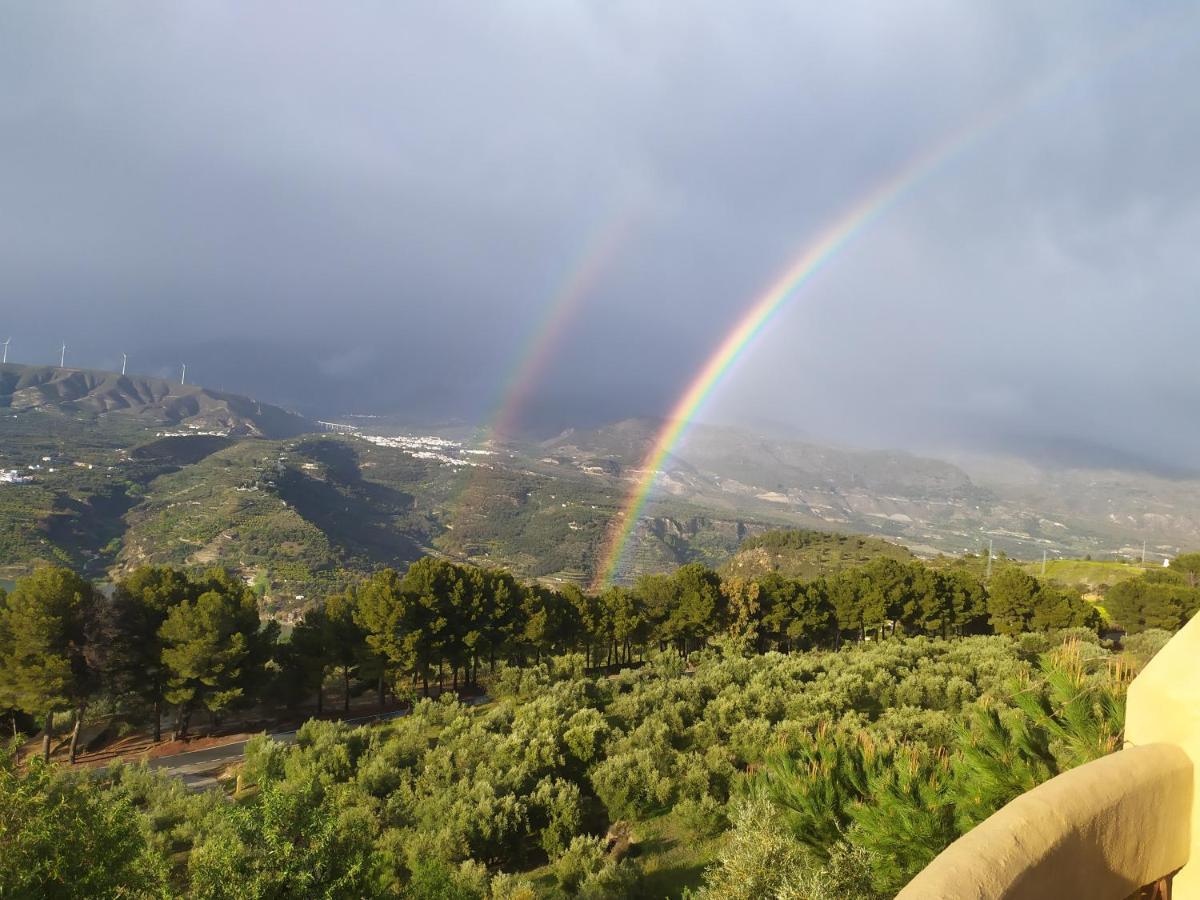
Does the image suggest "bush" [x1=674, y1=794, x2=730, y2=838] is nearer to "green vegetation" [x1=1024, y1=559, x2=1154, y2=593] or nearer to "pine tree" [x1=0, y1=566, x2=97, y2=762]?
"pine tree" [x1=0, y1=566, x2=97, y2=762]

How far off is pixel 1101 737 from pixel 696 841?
1034 centimetres

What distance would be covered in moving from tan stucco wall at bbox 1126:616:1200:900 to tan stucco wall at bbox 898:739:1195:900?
5 cm

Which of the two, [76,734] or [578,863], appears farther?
[76,734]

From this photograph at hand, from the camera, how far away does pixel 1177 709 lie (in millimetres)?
3496

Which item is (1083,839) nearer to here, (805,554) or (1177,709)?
(1177,709)

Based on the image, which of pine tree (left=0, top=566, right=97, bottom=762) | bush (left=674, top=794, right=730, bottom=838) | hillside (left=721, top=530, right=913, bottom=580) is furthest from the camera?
hillside (left=721, top=530, right=913, bottom=580)

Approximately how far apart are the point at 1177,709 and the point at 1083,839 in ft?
3.54

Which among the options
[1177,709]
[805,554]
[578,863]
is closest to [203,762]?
[578,863]

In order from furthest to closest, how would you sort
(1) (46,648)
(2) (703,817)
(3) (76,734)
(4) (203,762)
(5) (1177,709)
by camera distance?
(3) (76,734) → (4) (203,762) → (1) (46,648) → (2) (703,817) → (5) (1177,709)

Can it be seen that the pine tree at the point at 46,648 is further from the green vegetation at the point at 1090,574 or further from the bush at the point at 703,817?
the green vegetation at the point at 1090,574

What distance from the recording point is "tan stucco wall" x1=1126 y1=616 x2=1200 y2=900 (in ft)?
11.2

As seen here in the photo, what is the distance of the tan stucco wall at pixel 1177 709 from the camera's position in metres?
3.41

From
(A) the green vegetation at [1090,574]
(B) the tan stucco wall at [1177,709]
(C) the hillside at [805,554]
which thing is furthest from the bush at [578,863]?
(C) the hillside at [805,554]

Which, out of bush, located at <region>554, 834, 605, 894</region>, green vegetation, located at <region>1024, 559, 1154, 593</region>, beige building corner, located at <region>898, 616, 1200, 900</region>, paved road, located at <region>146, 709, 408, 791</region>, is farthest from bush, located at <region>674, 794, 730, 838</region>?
green vegetation, located at <region>1024, 559, 1154, 593</region>
